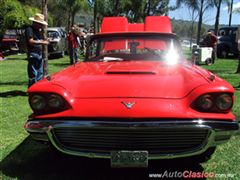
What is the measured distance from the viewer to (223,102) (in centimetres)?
367

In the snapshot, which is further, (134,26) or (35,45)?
(35,45)

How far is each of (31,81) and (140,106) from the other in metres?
5.07

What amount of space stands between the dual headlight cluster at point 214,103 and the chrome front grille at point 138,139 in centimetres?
24

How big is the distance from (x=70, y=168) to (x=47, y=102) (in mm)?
897

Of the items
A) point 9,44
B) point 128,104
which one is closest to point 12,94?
point 128,104

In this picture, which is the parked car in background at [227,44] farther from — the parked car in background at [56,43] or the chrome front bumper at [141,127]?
the chrome front bumper at [141,127]

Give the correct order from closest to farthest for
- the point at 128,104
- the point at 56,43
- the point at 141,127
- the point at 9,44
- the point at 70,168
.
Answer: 1. the point at 141,127
2. the point at 128,104
3. the point at 70,168
4. the point at 56,43
5. the point at 9,44

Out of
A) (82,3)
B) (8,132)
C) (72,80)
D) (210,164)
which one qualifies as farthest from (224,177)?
(82,3)

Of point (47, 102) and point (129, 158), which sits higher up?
point (47, 102)

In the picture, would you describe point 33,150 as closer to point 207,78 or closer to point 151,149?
point 151,149

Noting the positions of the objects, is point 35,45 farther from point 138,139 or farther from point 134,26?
point 138,139

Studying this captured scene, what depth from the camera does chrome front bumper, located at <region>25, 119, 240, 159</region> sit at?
3438 mm

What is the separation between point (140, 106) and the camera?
353 cm

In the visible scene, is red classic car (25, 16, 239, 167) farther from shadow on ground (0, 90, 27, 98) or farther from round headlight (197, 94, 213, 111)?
shadow on ground (0, 90, 27, 98)
